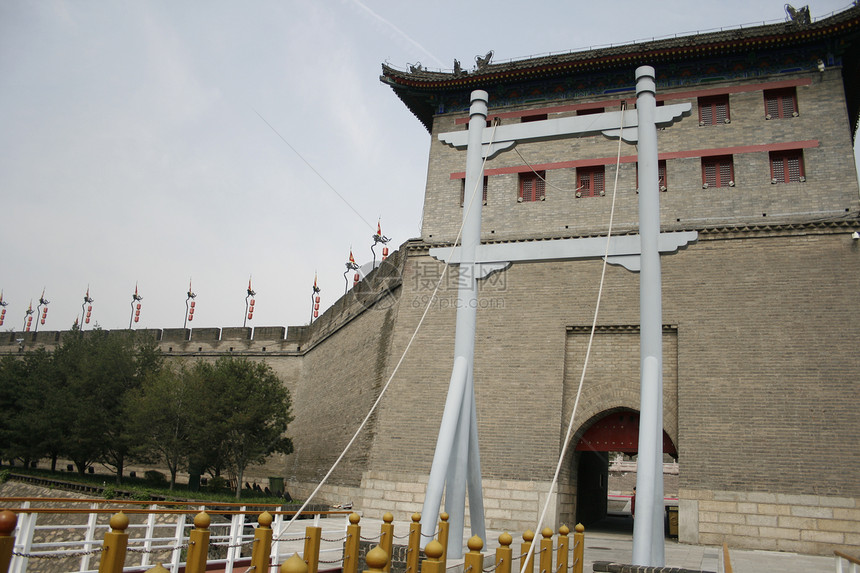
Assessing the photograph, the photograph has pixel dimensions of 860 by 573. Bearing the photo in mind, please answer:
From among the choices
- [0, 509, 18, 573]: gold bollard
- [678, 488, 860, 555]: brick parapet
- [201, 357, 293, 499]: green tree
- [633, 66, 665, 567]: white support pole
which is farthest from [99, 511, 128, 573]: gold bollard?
[201, 357, 293, 499]: green tree

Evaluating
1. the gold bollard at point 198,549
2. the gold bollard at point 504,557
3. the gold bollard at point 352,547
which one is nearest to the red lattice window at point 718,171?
the gold bollard at point 352,547

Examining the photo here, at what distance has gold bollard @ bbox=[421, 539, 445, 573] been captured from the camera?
3.55 m

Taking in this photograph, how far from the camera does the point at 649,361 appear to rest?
7285 mm

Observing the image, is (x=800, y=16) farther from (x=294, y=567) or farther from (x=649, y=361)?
(x=294, y=567)

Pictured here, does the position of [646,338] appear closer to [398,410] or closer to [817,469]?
[817,469]

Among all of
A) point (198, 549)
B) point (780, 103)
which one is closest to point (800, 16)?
point (780, 103)

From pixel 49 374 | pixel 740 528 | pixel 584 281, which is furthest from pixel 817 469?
pixel 49 374

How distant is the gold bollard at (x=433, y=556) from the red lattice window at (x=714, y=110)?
13889mm

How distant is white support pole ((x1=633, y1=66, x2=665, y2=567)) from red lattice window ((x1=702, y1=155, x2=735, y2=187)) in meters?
7.06

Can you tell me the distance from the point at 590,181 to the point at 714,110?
3.05 m

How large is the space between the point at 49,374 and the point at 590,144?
19.3 metres

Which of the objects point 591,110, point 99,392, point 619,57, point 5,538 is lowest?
point 5,538

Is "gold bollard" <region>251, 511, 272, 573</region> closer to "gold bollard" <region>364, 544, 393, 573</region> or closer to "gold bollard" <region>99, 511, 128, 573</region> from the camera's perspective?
"gold bollard" <region>99, 511, 128, 573</region>

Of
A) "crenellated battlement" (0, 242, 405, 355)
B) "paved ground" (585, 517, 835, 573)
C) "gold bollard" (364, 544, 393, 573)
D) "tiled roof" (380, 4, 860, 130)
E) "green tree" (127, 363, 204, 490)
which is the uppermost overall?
"tiled roof" (380, 4, 860, 130)
